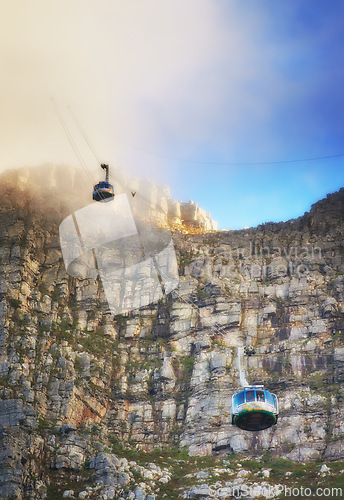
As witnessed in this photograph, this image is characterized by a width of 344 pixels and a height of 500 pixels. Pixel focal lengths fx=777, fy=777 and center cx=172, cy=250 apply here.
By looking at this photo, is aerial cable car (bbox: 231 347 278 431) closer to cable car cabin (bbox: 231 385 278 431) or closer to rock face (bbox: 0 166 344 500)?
cable car cabin (bbox: 231 385 278 431)

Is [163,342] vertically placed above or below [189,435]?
above

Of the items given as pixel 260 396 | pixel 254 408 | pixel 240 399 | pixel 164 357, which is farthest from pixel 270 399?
pixel 164 357

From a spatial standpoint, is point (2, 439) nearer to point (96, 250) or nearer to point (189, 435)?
point (189, 435)

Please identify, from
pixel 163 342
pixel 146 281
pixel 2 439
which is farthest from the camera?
pixel 146 281

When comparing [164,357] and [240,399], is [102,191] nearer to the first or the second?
[240,399]

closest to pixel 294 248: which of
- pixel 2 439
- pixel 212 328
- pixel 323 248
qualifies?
pixel 323 248

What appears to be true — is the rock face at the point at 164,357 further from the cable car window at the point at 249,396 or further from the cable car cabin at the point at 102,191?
the cable car cabin at the point at 102,191
